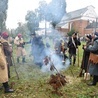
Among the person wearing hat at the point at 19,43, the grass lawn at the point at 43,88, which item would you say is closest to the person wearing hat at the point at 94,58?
the grass lawn at the point at 43,88

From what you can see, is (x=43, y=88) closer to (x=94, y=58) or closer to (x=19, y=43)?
(x=94, y=58)

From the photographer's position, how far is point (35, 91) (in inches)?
251

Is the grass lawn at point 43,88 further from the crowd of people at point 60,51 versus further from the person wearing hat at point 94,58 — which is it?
the person wearing hat at point 94,58

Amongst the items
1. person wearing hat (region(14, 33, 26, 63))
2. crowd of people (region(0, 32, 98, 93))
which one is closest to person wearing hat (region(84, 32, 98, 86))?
crowd of people (region(0, 32, 98, 93))

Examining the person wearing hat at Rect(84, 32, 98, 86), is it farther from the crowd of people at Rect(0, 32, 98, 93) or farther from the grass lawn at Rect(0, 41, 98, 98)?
the grass lawn at Rect(0, 41, 98, 98)

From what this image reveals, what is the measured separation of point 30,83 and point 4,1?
14251 millimetres

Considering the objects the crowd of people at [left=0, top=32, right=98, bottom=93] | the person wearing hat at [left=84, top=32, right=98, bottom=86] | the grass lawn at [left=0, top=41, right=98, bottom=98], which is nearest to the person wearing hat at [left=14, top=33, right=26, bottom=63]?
the crowd of people at [left=0, top=32, right=98, bottom=93]

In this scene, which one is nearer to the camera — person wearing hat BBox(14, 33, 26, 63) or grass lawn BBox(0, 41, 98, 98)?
grass lawn BBox(0, 41, 98, 98)

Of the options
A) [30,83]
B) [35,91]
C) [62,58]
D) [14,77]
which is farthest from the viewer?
[62,58]

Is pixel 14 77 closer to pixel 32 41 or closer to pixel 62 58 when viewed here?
pixel 32 41

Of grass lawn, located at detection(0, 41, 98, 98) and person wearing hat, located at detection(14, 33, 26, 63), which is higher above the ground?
person wearing hat, located at detection(14, 33, 26, 63)

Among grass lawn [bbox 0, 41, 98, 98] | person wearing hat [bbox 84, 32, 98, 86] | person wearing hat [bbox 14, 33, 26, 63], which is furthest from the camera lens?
person wearing hat [bbox 14, 33, 26, 63]

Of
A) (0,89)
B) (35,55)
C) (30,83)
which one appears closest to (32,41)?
(35,55)

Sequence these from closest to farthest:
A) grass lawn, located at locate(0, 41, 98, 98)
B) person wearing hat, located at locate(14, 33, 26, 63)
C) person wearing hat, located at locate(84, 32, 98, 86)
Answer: grass lawn, located at locate(0, 41, 98, 98) < person wearing hat, located at locate(84, 32, 98, 86) < person wearing hat, located at locate(14, 33, 26, 63)
